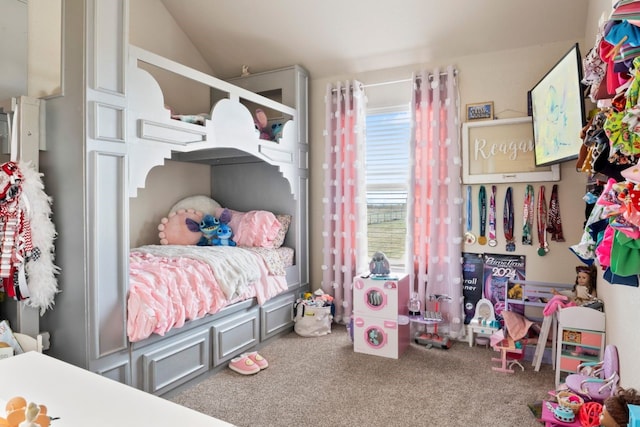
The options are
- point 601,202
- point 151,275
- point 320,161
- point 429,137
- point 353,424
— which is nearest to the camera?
point 601,202

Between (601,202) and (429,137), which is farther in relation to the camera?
(429,137)

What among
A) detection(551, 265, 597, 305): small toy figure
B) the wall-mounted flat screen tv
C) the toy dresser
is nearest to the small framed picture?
the wall-mounted flat screen tv

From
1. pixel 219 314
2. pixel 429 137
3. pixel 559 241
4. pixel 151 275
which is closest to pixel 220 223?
pixel 219 314

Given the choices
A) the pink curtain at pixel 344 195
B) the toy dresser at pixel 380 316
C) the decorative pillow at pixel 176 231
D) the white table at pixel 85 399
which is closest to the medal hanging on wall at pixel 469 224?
the toy dresser at pixel 380 316

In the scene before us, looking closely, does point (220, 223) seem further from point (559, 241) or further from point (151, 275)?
point (559, 241)

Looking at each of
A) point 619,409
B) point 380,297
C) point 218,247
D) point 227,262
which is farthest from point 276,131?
point 619,409

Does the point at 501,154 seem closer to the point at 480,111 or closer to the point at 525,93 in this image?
the point at 480,111

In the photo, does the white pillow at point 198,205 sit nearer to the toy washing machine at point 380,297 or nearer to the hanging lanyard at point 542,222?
the toy washing machine at point 380,297

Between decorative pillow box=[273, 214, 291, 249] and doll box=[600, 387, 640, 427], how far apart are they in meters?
2.63

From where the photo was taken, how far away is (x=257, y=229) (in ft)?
11.7

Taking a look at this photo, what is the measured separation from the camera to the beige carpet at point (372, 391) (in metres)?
2.16

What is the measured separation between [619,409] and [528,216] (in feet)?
6.37

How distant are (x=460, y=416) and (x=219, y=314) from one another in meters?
1.62

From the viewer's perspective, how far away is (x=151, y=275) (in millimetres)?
2373
